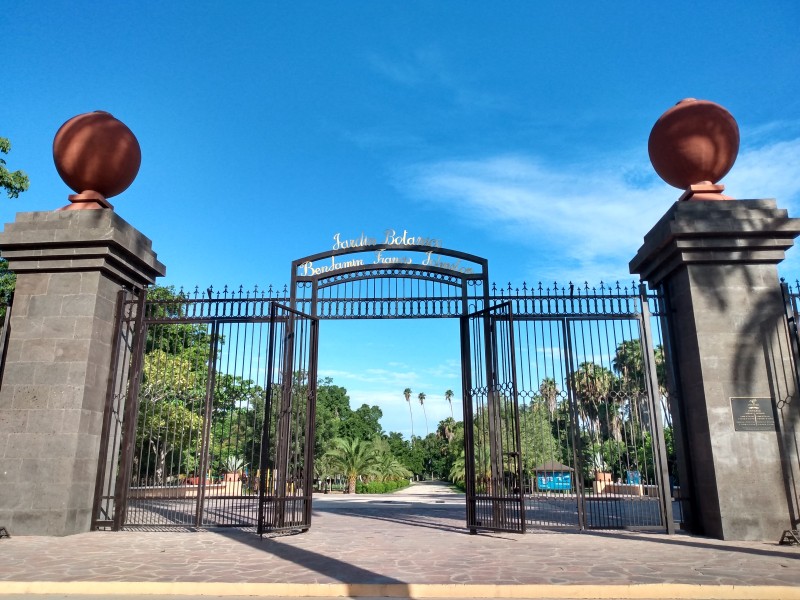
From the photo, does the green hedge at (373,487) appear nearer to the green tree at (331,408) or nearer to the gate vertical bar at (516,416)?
the green tree at (331,408)

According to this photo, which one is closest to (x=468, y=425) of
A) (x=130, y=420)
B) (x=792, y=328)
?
(x=792, y=328)

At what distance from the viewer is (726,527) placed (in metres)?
8.62

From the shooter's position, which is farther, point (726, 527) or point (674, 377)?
point (674, 377)

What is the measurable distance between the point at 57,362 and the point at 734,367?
1125 cm

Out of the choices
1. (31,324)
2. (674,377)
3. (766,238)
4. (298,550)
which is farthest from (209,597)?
(766,238)

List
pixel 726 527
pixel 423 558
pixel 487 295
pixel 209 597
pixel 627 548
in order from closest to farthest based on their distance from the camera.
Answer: pixel 209 597 → pixel 423 558 → pixel 627 548 → pixel 726 527 → pixel 487 295

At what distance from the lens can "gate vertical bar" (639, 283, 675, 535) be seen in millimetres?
9547

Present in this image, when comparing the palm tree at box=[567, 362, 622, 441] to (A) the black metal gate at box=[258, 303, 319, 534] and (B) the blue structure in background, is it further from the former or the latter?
(A) the black metal gate at box=[258, 303, 319, 534]

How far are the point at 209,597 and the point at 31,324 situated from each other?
22.2 ft

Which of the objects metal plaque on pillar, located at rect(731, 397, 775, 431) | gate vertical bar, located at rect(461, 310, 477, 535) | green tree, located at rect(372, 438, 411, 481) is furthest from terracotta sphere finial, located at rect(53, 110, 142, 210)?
green tree, located at rect(372, 438, 411, 481)

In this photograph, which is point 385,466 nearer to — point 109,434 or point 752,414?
point 109,434

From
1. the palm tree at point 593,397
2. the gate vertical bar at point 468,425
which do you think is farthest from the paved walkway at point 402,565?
the palm tree at point 593,397

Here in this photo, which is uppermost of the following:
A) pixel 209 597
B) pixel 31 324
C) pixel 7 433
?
pixel 31 324

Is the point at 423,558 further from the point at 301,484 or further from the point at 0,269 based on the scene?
the point at 0,269
